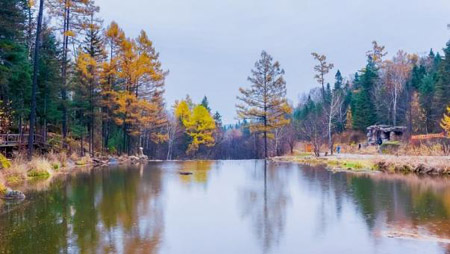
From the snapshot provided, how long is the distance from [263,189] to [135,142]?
1188 inches

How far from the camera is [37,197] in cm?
1305

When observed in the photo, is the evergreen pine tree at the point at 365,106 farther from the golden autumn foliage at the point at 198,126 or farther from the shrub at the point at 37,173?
the shrub at the point at 37,173

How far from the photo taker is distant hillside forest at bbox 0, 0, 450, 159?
25.7 meters

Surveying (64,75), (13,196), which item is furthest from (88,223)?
(64,75)

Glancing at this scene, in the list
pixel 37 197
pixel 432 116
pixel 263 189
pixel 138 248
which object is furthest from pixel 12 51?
pixel 432 116

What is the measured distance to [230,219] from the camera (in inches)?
397

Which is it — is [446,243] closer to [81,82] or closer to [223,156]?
[81,82]

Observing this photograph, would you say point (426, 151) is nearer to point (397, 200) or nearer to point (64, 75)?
point (397, 200)

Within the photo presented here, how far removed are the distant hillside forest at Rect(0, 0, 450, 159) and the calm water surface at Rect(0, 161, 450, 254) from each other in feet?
37.2

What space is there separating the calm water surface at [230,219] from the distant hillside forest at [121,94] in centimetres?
1133

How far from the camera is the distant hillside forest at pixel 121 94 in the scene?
84.3 feet

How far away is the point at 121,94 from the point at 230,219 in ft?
96.2

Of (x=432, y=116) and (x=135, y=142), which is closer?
(x=135, y=142)

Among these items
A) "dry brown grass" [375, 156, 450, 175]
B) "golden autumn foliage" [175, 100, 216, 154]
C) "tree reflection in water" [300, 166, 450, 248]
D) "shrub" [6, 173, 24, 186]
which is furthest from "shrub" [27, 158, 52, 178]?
"golden autumn foliage" [175, 100, 216, 154]
